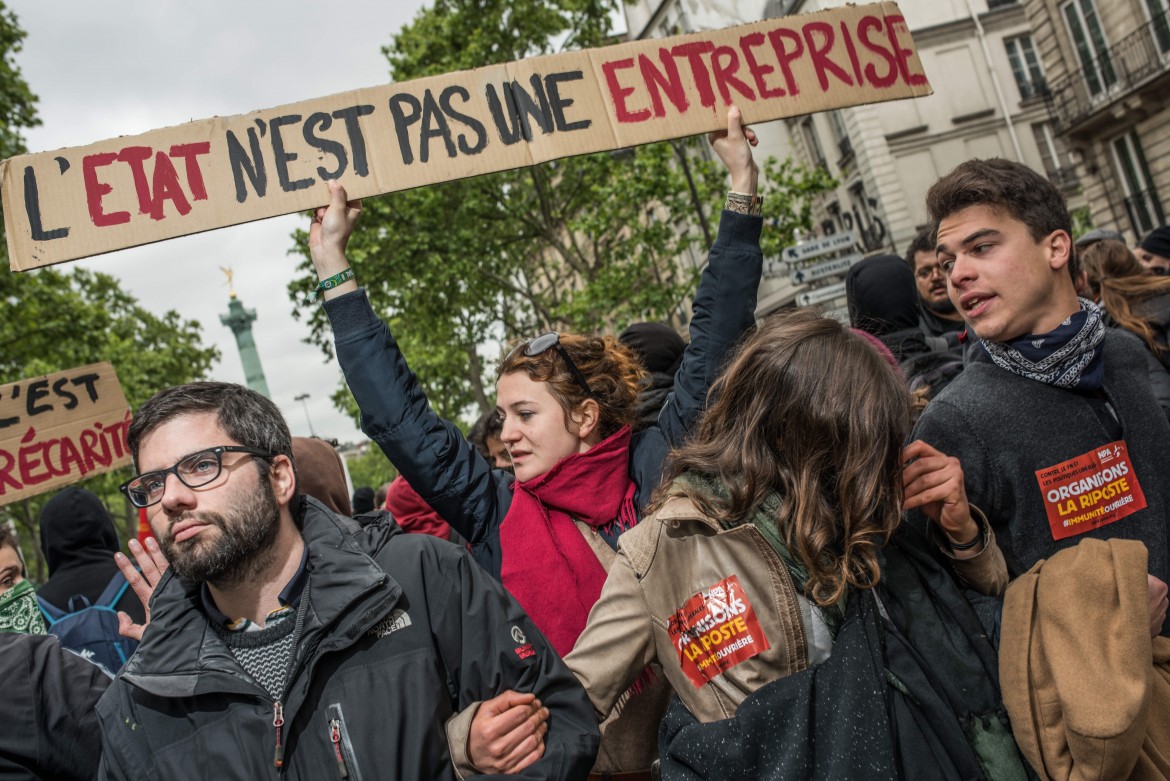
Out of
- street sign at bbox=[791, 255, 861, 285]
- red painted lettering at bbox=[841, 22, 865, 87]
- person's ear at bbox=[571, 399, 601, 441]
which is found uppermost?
street sign at bbox=[791, 255, 861, 285]

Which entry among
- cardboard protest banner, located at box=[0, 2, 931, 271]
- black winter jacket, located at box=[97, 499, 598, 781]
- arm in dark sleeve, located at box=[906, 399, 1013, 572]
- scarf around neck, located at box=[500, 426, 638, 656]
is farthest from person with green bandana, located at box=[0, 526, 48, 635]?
arm in dark sleeve, located at box=[906, 399, 1013, 572]

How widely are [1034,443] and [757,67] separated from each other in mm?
1480

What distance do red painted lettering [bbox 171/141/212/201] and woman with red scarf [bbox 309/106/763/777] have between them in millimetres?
321

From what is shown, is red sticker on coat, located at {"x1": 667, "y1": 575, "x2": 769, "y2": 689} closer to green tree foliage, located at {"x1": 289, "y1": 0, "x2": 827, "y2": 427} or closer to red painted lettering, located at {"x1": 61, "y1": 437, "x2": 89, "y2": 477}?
red painted lettering, located at {"x1": 61, "y1": 437, "x2": 89, "y2": 477}

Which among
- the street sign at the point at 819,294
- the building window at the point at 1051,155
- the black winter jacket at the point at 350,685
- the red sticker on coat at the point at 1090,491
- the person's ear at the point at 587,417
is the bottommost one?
the red sticker on coat at the point at 1090,491

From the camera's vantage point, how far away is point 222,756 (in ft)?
6.07

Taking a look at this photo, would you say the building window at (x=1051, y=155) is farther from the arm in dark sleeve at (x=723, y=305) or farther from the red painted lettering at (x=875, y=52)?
the arm in dark sleeve at (x=723, y=305)

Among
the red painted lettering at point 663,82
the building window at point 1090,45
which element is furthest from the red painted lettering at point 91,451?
the building window at point 1090,45

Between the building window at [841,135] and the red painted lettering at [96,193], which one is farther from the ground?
the building window at [841,135]

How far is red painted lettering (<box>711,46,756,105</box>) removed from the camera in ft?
9.51

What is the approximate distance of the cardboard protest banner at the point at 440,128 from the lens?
251 cm

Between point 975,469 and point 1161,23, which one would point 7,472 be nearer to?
point 975,469

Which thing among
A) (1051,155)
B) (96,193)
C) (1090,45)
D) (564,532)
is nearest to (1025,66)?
(1051,155)

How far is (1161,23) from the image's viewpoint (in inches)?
723
